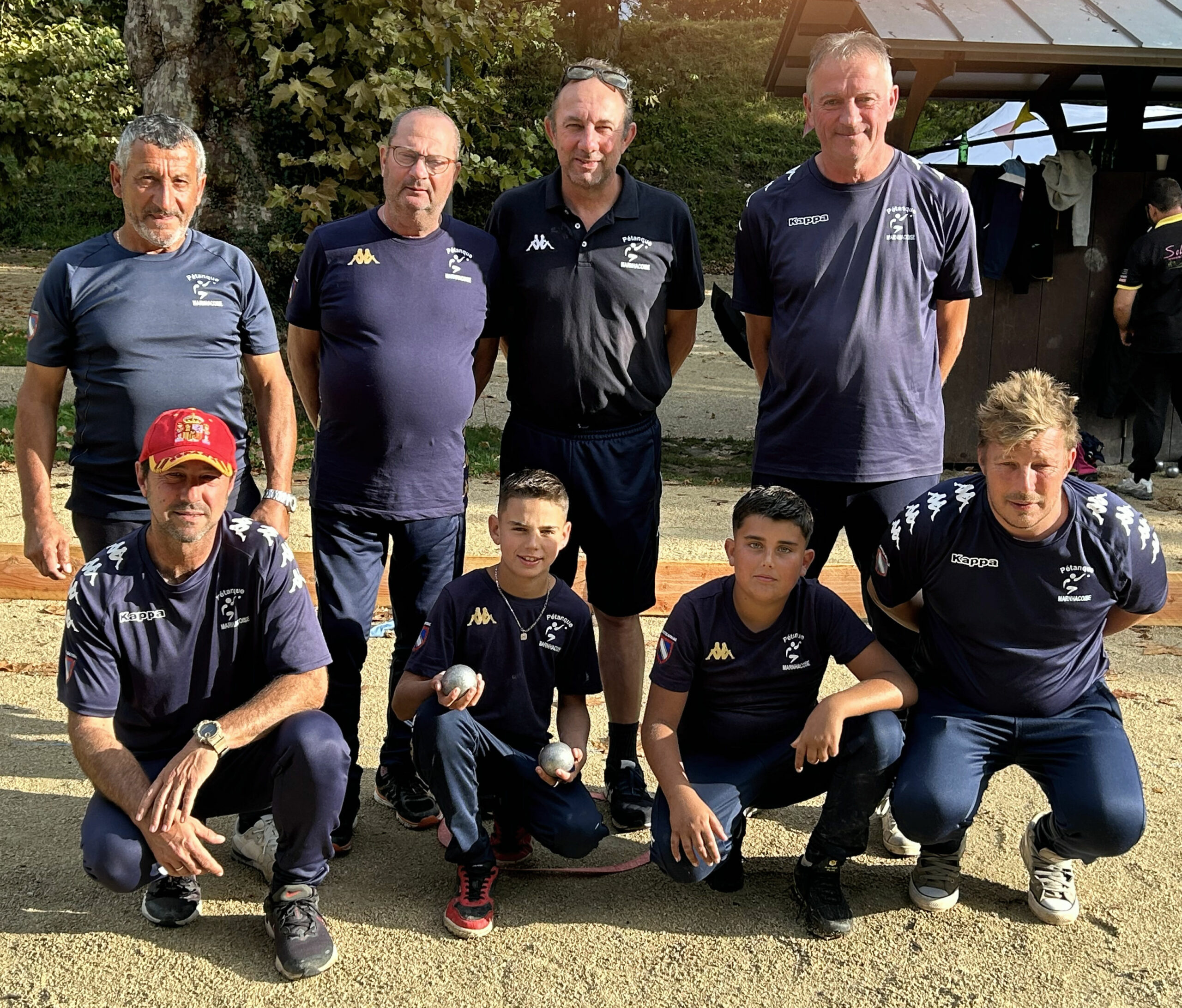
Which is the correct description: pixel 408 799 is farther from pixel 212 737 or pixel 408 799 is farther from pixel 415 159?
pixel 415 159

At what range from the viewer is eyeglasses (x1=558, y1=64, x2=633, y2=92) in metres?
3.81

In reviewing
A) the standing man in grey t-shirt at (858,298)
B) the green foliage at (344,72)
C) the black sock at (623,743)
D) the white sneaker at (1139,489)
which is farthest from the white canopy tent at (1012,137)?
the black sock at (623,743)

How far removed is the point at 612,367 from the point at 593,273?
30cm

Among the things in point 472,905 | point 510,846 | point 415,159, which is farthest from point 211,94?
point 472,905

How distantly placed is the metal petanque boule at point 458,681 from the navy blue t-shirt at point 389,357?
628 millimetres

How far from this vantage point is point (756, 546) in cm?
347

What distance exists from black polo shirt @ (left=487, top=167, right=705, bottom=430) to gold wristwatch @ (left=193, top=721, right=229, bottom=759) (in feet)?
4.80

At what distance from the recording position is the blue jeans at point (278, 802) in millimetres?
3074

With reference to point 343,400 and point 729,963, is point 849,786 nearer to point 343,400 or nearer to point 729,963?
point 729,963

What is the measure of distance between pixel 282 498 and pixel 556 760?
119 cm

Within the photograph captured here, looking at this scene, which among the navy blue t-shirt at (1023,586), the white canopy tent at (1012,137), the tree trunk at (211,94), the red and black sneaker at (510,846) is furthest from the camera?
the white canopy tent at (1012,137)

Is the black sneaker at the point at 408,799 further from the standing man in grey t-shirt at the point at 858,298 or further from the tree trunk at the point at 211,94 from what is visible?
the tree trunk at the point at 211,94

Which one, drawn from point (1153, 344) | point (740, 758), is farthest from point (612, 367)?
point (1153, 344)

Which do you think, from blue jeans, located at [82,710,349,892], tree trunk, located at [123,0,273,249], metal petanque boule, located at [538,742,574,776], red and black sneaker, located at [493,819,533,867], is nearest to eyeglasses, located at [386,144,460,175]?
blue jeans, located at [82,710,349,892]
